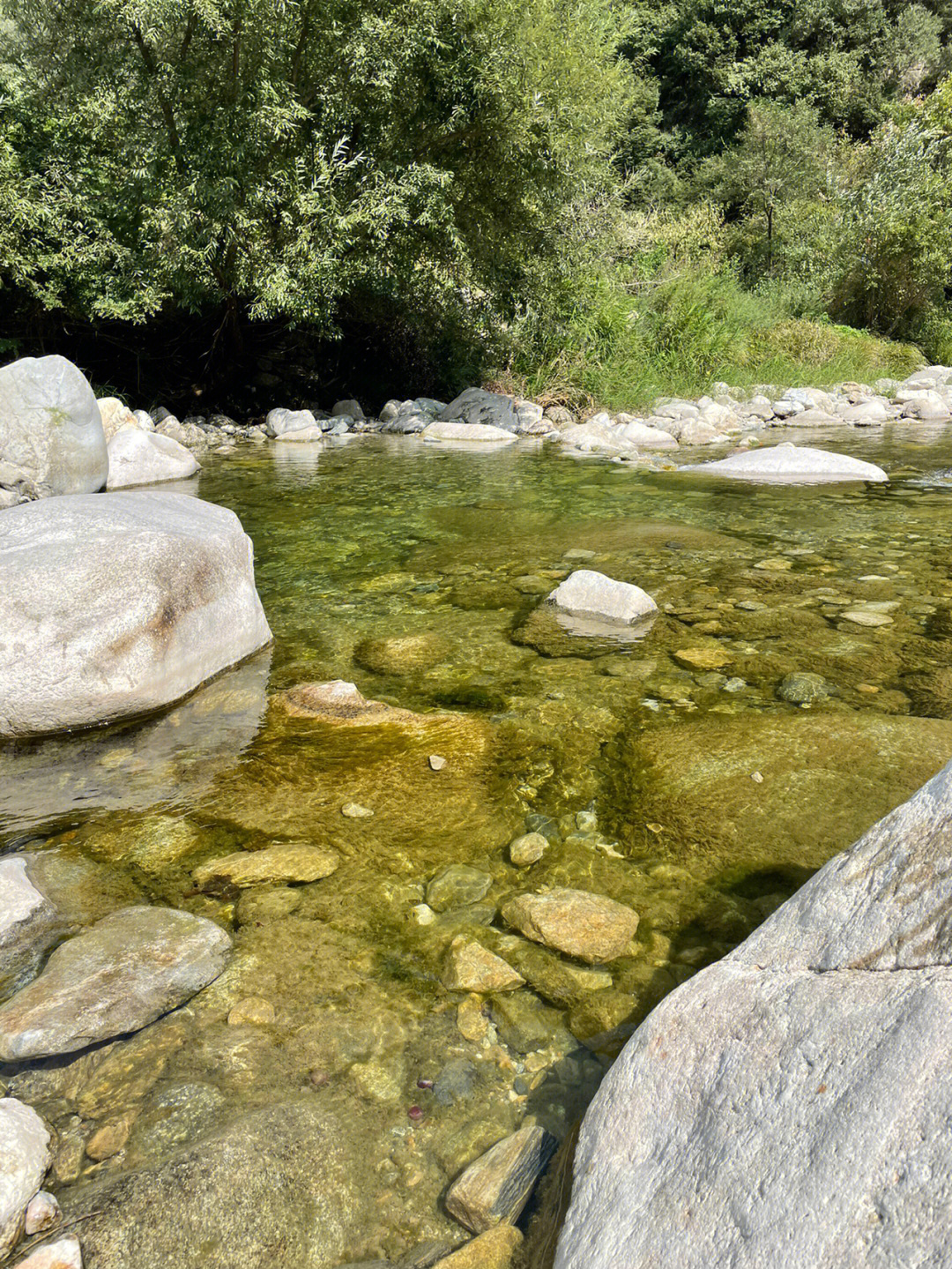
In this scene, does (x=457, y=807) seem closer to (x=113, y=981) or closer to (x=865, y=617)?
(x=113, y=981)

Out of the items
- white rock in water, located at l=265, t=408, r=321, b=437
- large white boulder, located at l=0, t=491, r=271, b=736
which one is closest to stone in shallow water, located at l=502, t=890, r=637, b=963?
large white boulder, located at l=0, t=491, r=271, b=736

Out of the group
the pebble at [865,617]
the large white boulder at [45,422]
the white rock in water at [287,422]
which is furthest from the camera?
the white rock in water at [287,422]

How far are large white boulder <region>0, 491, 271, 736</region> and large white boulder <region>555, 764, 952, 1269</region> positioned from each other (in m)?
2.42

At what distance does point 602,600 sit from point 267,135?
393 inches

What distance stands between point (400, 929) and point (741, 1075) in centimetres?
104

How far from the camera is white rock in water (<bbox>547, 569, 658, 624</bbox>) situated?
429cm

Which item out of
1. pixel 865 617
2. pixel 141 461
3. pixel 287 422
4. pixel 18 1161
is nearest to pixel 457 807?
pixel 18 1161

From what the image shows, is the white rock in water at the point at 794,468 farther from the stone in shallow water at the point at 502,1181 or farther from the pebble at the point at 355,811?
the stone in shallow water at the point at 502,1181

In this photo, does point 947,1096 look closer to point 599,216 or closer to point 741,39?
point 599,216

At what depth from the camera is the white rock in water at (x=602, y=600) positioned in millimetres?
4285

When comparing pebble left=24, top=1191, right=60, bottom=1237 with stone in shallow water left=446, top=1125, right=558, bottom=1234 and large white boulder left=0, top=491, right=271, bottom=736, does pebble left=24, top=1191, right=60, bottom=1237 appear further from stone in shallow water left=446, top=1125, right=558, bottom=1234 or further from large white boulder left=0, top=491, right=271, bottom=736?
large white boulder left=0, top=491, right=271, bottom=736

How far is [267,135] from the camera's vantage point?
441 inches

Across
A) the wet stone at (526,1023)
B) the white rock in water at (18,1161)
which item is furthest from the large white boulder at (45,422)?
the wet stone at (526,1023)

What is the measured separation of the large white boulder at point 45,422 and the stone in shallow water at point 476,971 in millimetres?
6986
